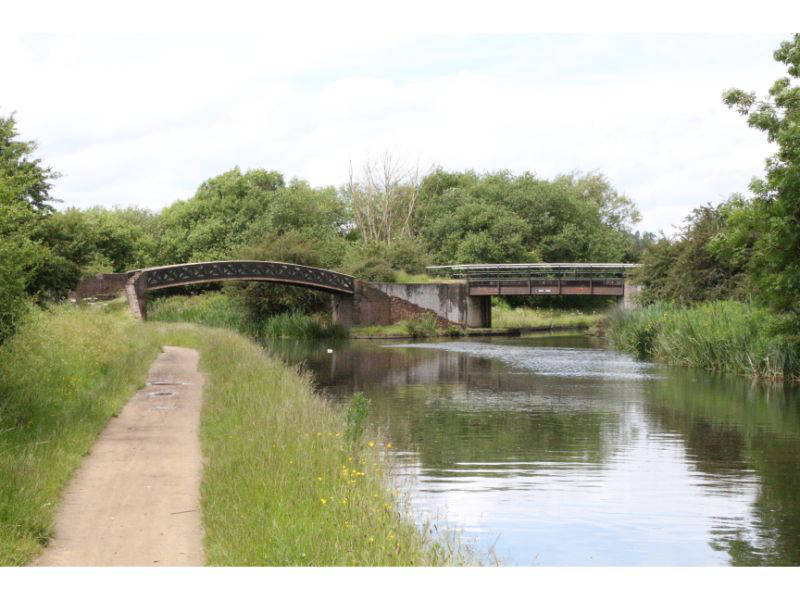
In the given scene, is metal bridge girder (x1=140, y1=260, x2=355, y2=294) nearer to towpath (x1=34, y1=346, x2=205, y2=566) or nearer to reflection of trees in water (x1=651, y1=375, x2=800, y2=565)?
reflection of trees in water (x1=651, y1=375, x2=800, y2=565)

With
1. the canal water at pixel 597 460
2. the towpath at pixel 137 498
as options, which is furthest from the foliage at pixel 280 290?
the towpath at pixel 137 498

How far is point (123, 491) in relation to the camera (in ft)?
37.3

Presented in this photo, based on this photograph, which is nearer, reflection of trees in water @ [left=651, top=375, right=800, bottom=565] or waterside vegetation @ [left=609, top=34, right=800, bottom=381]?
reflection of trees in water @ [left=651, top=375, right=800, bottom=565]

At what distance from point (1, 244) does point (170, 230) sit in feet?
257

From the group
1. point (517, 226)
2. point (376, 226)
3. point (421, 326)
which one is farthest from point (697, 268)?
point (376, 226)

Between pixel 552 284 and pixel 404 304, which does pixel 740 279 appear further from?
pixel 404 304

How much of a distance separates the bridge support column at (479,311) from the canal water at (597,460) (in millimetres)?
29157

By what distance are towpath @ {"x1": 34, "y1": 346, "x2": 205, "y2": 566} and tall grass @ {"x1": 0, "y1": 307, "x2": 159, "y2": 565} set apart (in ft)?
0.69

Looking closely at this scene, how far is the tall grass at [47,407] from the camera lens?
30.6ft

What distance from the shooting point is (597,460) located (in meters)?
17.6

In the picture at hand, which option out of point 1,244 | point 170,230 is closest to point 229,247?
point 170,230

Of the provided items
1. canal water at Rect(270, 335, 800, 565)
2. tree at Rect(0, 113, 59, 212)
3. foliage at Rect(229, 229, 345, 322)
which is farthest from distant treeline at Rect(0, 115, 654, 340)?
canal water at Rect(270, 335, 800, 565)

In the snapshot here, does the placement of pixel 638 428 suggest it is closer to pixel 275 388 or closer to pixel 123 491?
pixel 275 388

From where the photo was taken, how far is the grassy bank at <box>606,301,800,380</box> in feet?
96.8
